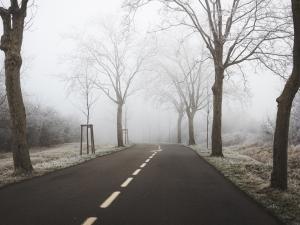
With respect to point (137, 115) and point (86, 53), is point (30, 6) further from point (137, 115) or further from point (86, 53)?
point (137, 115)

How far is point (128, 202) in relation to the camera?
761cm

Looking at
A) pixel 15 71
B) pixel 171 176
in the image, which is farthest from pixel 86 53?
pixel 171 176

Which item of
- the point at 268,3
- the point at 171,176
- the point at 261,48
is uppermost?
the point at 268,3

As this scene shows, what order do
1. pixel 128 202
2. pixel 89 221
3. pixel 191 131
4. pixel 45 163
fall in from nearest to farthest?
pixel 89 221 → pixel 128 202 → pixel 45 163 → pixel 191 131

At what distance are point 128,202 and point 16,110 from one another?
7.19 meters

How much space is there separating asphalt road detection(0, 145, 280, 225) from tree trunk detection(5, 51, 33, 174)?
1.90 meters

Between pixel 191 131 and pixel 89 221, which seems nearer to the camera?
pixel 89 221

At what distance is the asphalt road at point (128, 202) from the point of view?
245 inches

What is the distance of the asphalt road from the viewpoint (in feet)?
20.5

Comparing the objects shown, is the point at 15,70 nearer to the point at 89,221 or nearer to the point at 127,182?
the point at 127,182

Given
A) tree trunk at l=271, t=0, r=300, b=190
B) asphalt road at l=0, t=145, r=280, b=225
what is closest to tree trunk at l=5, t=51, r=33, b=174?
asphalt road at l=0, t=145, r=280, b=225

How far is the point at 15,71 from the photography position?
13.0 meters

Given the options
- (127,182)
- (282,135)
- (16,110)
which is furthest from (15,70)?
(282,135)

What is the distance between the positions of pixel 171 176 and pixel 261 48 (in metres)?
11.0
